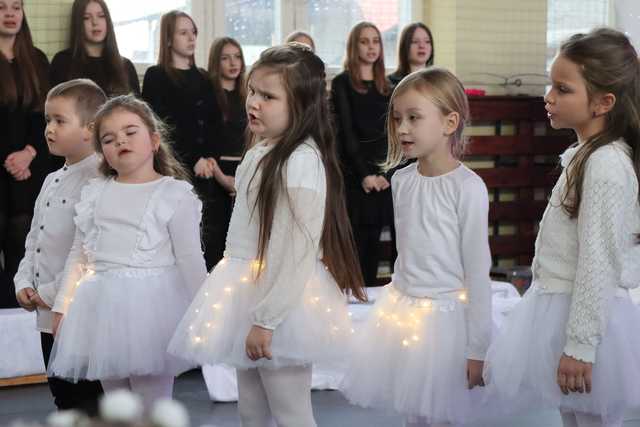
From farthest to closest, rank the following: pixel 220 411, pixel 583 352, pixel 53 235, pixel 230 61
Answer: pixel 230 61
pixel 220 411
pixel 53 235
pixel 583 352

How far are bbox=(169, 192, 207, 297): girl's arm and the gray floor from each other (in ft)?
3.19

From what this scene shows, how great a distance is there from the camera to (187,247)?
2.79 meters

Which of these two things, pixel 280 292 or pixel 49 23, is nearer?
pixel 280 292

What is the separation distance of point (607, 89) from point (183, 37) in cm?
350

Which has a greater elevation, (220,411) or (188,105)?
(188,105)

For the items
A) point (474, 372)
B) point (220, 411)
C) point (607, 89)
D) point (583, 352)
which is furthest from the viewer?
point (220, 411)

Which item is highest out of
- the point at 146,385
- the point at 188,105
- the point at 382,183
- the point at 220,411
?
the point at 188,105

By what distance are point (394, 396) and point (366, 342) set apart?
0.17m

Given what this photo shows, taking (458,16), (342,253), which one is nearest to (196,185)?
(458,16)

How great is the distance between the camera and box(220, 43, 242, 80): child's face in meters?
5.56

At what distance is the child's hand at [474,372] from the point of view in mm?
2412

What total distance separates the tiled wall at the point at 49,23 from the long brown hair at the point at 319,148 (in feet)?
11.3

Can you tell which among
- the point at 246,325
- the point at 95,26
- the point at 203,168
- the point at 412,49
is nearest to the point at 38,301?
the point at 246,325

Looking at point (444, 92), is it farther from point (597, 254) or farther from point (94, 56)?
point (94, 56)
